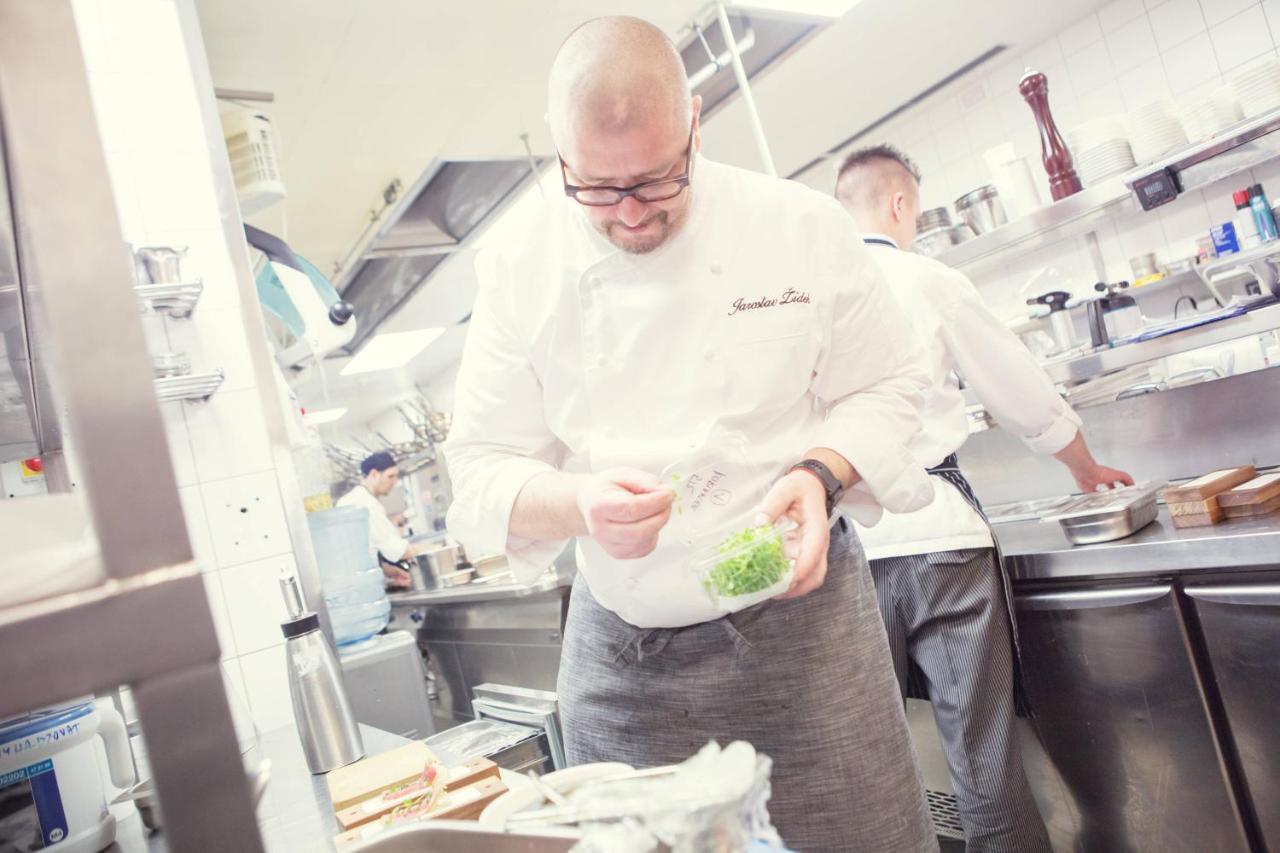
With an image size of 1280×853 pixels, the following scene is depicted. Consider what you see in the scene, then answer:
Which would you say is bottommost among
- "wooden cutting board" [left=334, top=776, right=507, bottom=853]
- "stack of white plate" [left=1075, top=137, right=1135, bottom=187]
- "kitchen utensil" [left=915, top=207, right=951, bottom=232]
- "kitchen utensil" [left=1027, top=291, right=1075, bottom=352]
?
"wooden cutting board" [left=334, top=776, right=507, bottom=853]

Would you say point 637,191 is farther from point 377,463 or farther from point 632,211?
point 377,463

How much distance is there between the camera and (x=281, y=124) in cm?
409

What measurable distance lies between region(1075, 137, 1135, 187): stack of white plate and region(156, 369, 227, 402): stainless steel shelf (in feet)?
9.84

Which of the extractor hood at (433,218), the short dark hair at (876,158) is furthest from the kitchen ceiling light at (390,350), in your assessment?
the short dark hair at (876,158)

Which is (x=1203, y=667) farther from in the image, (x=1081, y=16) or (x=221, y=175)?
(x=1081, y=16)

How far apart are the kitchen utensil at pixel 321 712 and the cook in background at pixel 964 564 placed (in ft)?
4.03

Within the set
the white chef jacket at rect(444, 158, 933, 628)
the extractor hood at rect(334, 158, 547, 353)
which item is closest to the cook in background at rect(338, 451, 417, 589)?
the extractor hood at rect(334, 158, 547, 353)

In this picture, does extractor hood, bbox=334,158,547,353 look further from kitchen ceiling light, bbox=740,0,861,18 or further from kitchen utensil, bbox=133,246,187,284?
kitchen utensil, bbox=133,246,187,284

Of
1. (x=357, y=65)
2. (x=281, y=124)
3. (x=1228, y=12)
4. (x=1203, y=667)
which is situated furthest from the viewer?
(x=1228, y=12)

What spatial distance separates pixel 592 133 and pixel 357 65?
119 inches

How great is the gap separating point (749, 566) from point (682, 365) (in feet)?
1.37

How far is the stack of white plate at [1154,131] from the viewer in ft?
10.1

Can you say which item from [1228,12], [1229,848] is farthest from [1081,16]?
[1229,848]

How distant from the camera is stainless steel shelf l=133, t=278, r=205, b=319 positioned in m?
2.06
